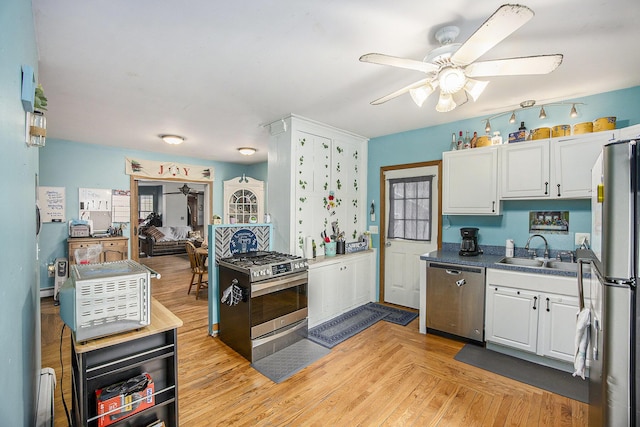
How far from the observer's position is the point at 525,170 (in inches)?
114

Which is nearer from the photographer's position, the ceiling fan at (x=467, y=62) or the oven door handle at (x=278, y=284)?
the ceiling fan at (x=467, y=62)

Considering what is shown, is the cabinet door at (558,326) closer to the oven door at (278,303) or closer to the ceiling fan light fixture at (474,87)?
the ceiling fan light fixture at (474,87)

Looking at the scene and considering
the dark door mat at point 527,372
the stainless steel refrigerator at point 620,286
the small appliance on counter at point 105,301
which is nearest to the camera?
the stainless steel refrigerator at point 620,286

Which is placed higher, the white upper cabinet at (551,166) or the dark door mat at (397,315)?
the white upper cabinet at (551,166)

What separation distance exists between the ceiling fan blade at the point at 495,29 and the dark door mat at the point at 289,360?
268cm

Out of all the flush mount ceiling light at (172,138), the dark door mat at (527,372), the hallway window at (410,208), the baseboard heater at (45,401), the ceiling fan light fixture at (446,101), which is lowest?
the dark door mat at (527,372)

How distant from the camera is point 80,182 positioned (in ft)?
16.1

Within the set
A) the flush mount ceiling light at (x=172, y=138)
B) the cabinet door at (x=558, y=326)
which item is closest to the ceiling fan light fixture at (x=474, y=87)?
the cabinet door at (x=558, y=326)

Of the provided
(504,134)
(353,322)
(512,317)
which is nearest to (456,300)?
(512,317)

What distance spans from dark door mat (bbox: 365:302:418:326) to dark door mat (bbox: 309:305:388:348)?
0.23 ft

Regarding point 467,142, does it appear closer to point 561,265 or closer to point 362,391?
point 561,265

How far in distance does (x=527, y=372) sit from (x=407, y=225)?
→ 2092 mm

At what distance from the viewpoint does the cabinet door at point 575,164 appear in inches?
99.7

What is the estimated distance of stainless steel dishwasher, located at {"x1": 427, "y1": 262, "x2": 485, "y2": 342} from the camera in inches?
114
